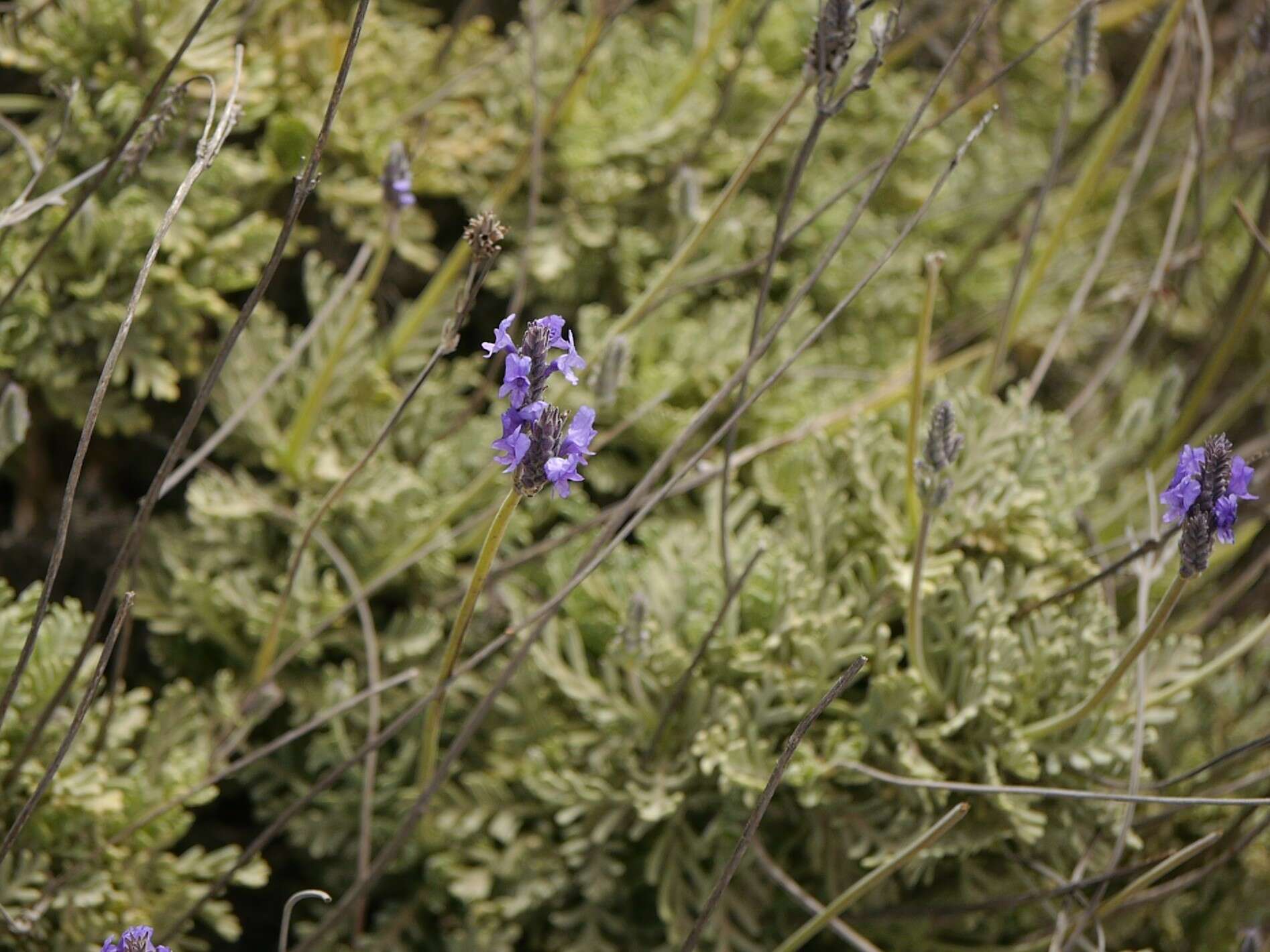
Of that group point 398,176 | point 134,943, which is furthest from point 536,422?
point 398,176

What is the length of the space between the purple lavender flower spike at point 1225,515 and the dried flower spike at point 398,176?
92 centimetres

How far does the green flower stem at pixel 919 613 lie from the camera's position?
1.34 meters

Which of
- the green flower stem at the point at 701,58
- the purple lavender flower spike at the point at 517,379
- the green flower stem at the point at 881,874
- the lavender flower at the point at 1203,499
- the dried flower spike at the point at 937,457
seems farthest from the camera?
the green flower stem at the point at 701,58

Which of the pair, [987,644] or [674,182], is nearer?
[987,644]

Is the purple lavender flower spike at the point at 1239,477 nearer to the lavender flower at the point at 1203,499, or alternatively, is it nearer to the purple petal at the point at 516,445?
the lavender flower at the point at 1203,499

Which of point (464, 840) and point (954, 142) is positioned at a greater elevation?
point (954, 142)

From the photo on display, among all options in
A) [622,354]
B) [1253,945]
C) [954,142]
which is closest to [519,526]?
[622,354]

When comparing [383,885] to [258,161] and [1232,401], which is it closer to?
[258,161]

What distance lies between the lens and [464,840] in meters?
1.65

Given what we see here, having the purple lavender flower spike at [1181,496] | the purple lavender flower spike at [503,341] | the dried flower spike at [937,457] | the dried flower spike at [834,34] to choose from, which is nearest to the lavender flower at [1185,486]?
the purple lavender flower spike at [1181,496]

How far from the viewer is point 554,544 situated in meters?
1.62

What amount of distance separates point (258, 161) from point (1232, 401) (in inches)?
61.1

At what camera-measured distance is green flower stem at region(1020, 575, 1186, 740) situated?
Result: 1.17 m

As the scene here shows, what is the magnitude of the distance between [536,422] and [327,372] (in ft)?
2.46
